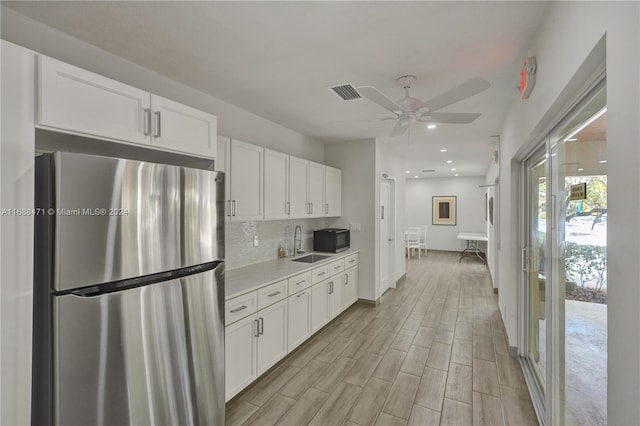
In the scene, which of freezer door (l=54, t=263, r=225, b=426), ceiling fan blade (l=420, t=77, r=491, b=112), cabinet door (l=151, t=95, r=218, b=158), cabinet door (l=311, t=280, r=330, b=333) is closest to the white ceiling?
ceiling fan blade (l=420, t=77, r=491, b=112)

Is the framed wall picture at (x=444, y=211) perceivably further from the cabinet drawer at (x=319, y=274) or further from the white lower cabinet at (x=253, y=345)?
the white lower cabinet at (x=253, y=345)

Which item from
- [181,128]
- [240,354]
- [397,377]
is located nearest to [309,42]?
[181,128]

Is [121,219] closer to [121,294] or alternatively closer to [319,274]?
[121,294]

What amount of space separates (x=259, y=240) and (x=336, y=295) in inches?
52.7

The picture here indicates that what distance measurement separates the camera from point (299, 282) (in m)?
3.18

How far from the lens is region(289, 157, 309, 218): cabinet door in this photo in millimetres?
3593

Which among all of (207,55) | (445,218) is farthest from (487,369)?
(445,218)

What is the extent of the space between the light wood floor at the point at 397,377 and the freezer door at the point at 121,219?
147 cm

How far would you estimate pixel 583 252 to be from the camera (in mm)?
1473

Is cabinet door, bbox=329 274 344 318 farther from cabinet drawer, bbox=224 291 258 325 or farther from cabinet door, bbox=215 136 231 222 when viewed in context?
cabinet door, bbox=215 136 231 222

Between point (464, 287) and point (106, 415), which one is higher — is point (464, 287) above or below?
below

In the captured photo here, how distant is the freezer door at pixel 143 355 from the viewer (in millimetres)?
1261

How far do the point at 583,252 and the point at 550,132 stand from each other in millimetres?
917

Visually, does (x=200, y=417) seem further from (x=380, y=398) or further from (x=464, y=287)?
(x=464, y=287)
